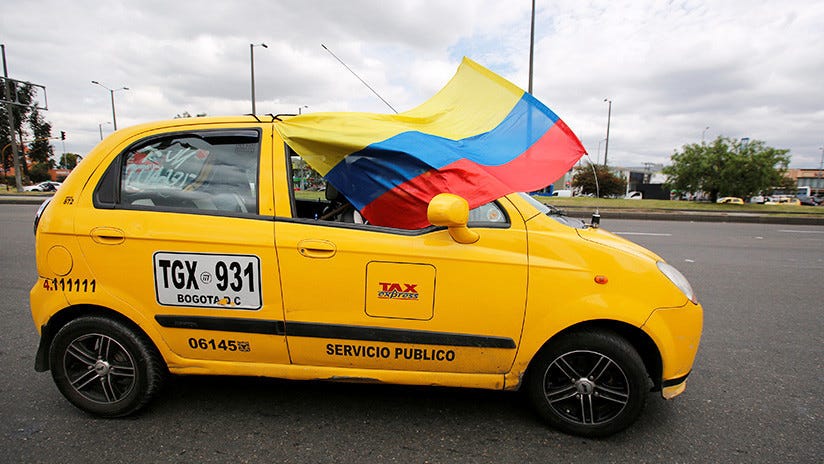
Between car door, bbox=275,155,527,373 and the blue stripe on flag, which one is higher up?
the blue stripe on flag

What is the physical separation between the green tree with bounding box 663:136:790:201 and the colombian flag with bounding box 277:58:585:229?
24586 mm

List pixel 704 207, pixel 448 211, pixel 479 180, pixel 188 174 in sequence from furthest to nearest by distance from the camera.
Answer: pixel 704 207 < pixel 188 174 < pixel 479 180 < pixel 448 211

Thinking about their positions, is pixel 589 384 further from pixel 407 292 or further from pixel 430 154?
pixel 430 154

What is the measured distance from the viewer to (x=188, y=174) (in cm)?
258

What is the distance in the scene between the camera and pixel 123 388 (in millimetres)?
2545

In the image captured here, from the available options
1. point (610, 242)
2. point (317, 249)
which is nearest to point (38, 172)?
point (317, 249)

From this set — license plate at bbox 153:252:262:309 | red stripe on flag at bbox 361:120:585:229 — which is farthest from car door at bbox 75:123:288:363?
red stripe on flag at bbox 361:120:585:229

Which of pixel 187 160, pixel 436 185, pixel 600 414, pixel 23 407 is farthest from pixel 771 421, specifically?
pixel 23 407

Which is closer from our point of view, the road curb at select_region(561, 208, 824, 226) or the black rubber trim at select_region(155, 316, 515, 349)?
the black rubber trim at select_region(155, 316, 515, 349)

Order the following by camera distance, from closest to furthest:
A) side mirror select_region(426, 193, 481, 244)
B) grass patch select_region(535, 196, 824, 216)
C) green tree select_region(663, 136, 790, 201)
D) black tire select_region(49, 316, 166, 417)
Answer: side mirror select_region(426, 193, 481, 244)
black tire select_region(49, 316, 166, 417)
grass patch select_region(535, 196, 824, 216)
green tree select_region(663, 136, 790, 201)

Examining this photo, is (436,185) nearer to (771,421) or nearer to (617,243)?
(617,243)

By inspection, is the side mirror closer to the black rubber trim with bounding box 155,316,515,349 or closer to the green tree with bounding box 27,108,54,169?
the black rubber trim with bounding box 155,316,515,349

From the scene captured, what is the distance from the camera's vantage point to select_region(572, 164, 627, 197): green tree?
42.3 m

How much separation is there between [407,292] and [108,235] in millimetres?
1691
